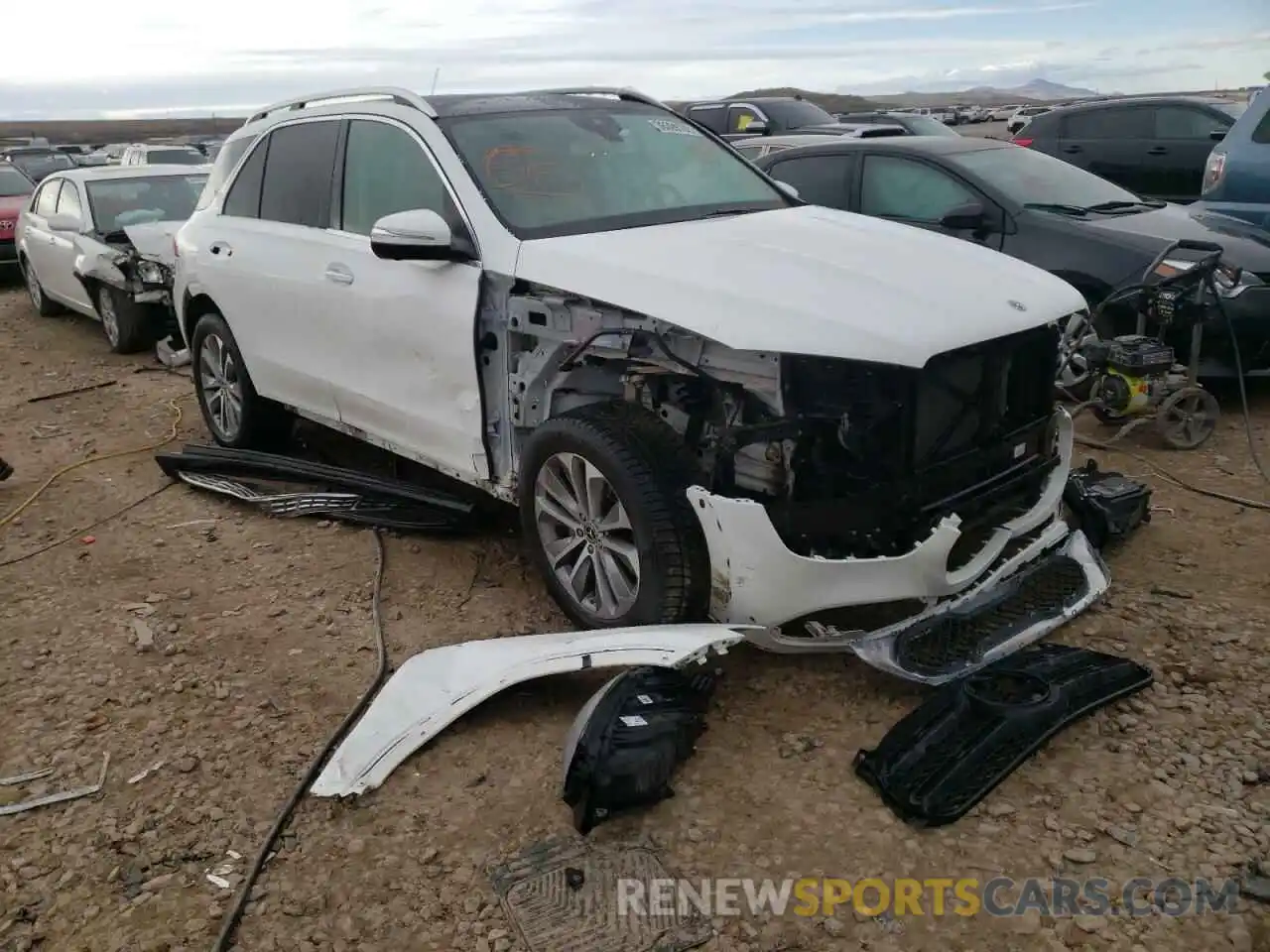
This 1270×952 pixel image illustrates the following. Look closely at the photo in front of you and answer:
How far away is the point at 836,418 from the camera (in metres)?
3.34

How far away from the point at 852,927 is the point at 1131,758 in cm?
108

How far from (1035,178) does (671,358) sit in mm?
4380

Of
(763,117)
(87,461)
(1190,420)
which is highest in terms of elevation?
(763,117)

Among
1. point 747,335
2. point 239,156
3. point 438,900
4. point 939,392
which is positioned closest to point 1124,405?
point 939,392

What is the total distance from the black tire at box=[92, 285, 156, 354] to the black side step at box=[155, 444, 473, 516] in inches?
137

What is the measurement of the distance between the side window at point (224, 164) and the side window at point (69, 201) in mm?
4737

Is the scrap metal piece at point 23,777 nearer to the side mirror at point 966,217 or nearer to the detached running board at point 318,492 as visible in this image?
the detached running board at point 318,492

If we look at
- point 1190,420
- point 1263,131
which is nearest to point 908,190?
point 1190,420

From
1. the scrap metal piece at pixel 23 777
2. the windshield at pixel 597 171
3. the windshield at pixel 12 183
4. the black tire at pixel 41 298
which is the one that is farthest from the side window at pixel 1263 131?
the windshield at pixel 12 183

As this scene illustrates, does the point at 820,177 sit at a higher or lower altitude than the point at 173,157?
higher

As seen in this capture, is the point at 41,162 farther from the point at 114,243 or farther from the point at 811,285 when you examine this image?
the point at 811,285

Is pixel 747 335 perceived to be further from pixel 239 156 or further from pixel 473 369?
pixel 239 156

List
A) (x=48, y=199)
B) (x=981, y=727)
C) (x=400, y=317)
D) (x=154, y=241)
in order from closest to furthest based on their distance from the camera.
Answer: (x=981, y=727)
(x=400, y=317)
(x=154, y=241)
(x=48, y=199)

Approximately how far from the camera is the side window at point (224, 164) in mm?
5700
